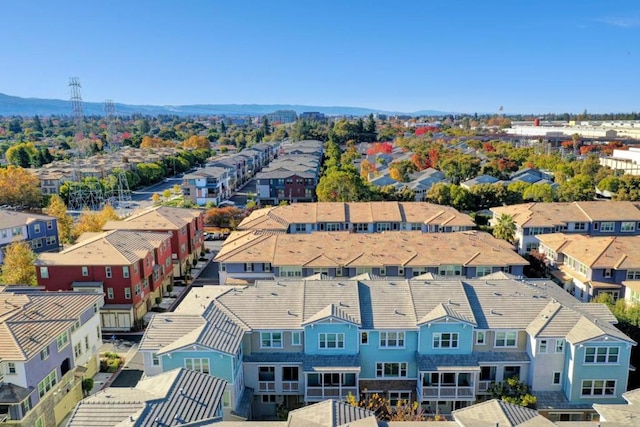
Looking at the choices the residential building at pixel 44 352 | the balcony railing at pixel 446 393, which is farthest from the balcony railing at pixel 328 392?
the residential building at pixel 44 352

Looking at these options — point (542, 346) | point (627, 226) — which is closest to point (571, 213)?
point (627, 226)

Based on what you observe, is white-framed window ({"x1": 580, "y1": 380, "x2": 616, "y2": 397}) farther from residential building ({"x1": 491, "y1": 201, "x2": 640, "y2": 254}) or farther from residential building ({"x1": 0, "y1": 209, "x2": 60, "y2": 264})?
residential building ({"x1": 0, "y1": 209, "x2": 60, "y2": 264})

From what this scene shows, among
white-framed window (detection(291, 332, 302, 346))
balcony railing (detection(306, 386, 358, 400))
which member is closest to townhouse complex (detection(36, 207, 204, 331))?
white-framed window (detection(291, 332, 302, 346))

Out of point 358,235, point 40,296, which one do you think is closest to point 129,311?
point 40,296

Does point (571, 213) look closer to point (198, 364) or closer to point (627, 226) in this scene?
point (627, 226)

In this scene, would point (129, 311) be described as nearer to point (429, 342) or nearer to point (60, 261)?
point (60, 261)

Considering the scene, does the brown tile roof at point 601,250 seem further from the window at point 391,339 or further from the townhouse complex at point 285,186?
the townhouse complex at point 285,186
